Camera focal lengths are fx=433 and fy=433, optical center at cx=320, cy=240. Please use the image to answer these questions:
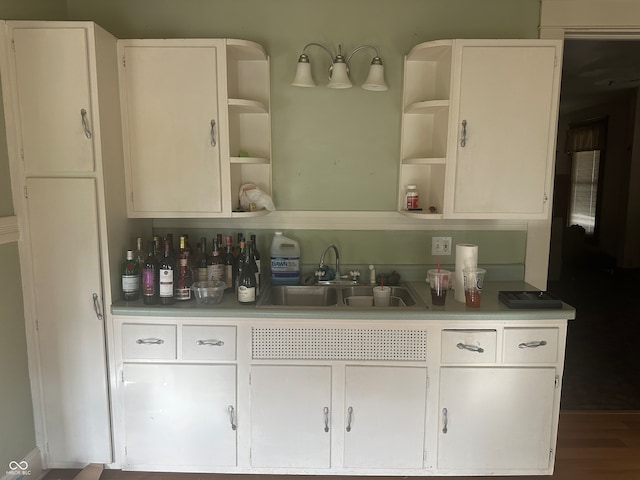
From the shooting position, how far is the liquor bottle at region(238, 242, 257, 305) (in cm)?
206

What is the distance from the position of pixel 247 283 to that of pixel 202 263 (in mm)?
308

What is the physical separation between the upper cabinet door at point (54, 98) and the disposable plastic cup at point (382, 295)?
1.50 m

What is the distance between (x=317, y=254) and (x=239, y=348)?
2.52ft

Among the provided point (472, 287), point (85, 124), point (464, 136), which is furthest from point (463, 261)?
point (85, 124)

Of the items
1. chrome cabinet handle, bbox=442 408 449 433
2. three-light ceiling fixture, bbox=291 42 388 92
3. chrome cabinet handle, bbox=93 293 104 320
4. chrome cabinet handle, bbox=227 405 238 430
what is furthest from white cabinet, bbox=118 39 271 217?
chrome cabinet handle, bbox=442 408 449 433

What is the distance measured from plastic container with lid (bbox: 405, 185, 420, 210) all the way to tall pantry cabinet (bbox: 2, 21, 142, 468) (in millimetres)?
1465

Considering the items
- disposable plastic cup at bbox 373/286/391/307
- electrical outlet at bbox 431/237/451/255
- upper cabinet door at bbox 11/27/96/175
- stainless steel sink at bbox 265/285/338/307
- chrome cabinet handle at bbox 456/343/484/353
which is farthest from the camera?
electrical outlet at bbox 431/237/451/255

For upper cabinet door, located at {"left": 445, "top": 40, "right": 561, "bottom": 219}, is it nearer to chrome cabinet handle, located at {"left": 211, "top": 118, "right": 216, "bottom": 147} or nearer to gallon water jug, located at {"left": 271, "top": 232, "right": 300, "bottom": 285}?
gallon water jug, located at {"left": 271, "top": 232, "right": 300, "bottom": 285}

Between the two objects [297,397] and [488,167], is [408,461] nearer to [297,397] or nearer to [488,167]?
[297,397]

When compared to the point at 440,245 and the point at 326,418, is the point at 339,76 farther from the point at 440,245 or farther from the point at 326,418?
the point at 326,418

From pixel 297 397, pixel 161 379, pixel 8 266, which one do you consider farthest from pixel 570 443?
pixel 8 266

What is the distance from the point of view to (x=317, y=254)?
254 cm

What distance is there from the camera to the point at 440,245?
2514 mm

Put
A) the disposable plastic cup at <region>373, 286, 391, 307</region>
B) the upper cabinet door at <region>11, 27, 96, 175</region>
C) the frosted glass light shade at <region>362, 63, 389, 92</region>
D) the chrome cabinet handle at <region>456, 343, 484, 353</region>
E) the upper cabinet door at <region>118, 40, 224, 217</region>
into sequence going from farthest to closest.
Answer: the disposable plastic cup at <region>373, 286, 391, 307</region> → the frosted glass light shade at <region>362, 63, 389, 92</region> → the upper cabinet door at <region>118, 40, 224, 217</region> → the chrome cabinet handle at <region>456, 343, 484, 353</region> → the upper cabinet door at <region>11, 27, 96, 175</region>
